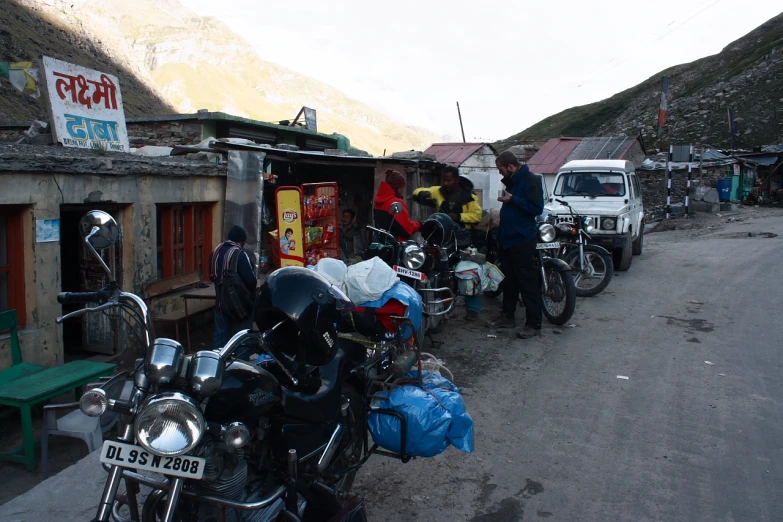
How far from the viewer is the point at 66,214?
25.2ft

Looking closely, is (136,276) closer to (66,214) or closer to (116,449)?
(66,214)

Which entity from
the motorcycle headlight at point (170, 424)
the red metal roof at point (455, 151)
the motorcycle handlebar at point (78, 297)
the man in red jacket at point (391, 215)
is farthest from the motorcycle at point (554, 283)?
the red metal roof at point (455, 151)

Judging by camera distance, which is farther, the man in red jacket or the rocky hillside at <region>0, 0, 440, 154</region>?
the rocky hillside at <region>0, 0, 440, 154</region>

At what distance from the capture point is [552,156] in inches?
1230

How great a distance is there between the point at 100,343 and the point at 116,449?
18.8 ft

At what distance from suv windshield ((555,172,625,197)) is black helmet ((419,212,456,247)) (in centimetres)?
555

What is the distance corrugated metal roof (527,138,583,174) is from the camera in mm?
29812

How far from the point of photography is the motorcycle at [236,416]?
2070 millimetres

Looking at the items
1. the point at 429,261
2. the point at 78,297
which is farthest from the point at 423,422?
the point at 429,261

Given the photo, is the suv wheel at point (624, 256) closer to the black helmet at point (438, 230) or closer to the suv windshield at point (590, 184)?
the suv windshield at point (590, 184)

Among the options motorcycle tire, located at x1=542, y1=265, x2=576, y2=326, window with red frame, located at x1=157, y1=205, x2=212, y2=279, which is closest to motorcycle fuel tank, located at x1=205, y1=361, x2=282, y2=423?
motorcycle tire, located at x1=542, y1=265, x2=576, y2=326

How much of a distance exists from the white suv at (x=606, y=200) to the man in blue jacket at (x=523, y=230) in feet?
13.2

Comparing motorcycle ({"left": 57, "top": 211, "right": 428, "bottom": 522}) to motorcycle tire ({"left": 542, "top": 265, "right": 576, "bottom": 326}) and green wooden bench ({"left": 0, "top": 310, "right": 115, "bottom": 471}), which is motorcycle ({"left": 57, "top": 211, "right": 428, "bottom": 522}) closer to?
green wooden bench ({"left": 0, "top": 310, "right": 115, "bottom": 471})

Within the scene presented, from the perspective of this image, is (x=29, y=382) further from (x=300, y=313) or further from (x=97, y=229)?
(x=300, y=313)
